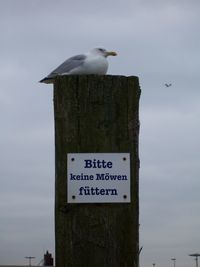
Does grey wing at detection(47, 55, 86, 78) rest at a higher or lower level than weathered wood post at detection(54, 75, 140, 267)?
higher

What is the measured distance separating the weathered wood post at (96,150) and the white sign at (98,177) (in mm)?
35

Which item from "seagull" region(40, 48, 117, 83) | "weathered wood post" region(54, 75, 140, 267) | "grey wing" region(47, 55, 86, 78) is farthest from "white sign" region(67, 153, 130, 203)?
"grey wing" region(47, 55, 86, 78)

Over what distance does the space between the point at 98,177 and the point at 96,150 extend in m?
0.20

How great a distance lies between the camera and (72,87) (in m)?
4.87

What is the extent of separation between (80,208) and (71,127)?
0.60m

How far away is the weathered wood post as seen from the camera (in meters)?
4.68

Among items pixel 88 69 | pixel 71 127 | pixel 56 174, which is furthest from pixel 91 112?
pixel 88 69

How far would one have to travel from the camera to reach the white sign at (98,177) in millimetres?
4770

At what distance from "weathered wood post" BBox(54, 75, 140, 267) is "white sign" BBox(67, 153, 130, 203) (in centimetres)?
4

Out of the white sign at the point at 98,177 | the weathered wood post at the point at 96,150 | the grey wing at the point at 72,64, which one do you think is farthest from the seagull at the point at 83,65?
the white sign at the point at 98,177

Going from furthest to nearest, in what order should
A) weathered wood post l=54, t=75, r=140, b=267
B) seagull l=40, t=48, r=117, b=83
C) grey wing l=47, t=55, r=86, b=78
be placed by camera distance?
grey wing l=47, t=55, r=86, b=78 < seagull l=40, t=48, r=117, b=83 < weathered wood post l=54, t=75, r=140, b=267

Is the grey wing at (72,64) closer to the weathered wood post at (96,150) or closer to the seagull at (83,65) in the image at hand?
the seagull at (83,65)

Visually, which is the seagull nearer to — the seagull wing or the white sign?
the seagull wing

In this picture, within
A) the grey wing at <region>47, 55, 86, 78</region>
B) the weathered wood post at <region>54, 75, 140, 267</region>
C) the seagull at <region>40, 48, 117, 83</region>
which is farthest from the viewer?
the grey wing at <region>47, 55, 86, 78</region>
